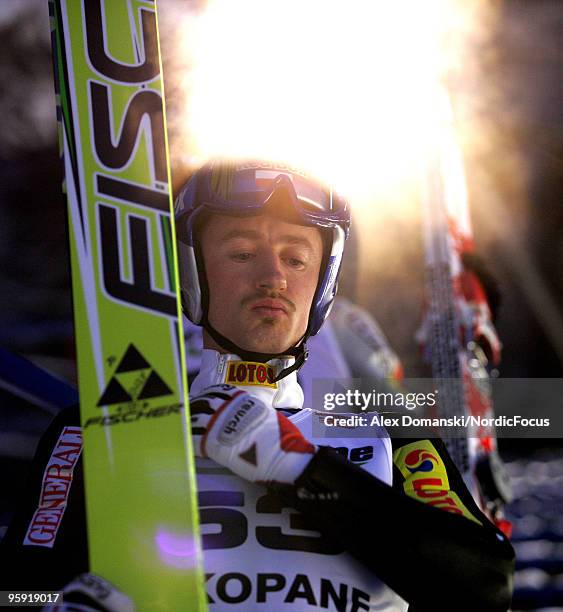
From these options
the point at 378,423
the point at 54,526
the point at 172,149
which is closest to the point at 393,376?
the point at 172,149

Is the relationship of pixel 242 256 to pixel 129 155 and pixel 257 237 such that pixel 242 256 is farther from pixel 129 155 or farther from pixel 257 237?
pixel 129 155

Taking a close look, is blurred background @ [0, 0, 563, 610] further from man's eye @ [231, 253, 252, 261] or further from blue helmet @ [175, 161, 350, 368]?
man's eye @ [231, 253, 252, 261]

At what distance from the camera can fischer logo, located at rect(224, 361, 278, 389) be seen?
194 centimetres

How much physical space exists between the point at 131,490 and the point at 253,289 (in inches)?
25.5

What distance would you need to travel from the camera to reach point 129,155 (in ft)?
5.45

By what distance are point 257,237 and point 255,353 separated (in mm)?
304

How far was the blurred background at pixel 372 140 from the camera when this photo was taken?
3.18m

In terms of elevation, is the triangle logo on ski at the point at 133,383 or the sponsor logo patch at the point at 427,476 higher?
the triangle logo on ski at the point at 133,383

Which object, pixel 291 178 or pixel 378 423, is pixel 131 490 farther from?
pixel 291 178

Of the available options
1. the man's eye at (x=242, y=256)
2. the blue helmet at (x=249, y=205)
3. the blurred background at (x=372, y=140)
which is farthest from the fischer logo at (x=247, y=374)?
the blurred background at (x=372, y=140)

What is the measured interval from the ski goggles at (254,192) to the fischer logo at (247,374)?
393 mm

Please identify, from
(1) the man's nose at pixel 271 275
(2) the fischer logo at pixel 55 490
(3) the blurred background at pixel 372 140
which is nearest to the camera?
(2) the fischer logo at pixel 55 490

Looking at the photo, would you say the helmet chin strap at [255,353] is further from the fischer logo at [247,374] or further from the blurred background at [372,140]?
the blurred background at [372,140]

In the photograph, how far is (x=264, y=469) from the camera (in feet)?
4.99
